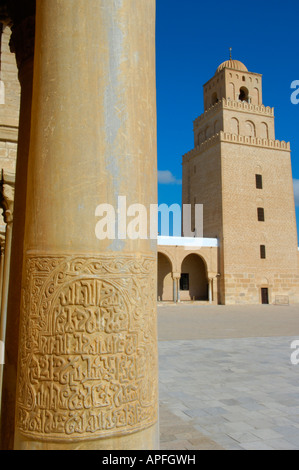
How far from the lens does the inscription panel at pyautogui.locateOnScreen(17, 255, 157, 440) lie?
51.6 inches

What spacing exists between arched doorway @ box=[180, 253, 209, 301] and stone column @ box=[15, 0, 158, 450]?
24770mm

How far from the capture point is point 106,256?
1.42 meters

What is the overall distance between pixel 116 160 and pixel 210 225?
2533cm

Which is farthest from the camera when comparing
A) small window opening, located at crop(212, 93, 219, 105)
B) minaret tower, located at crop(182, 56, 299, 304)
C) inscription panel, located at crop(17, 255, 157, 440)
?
small window opening, located at crop(212, 93, 219, 105)

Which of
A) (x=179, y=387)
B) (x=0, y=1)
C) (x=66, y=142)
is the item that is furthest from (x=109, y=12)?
(x=179, y=387)

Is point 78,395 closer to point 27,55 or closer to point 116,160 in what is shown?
point 116,160

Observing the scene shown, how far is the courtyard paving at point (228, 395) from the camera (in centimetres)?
327

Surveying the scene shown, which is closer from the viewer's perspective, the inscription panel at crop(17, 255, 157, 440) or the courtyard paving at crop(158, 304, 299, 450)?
the inscription panel at crop(17, 255, 157, 440)

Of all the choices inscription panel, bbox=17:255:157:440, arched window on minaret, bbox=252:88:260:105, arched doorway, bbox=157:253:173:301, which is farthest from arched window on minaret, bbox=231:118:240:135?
inscription panel, bbox=17:255:157:440

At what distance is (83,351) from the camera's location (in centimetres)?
133

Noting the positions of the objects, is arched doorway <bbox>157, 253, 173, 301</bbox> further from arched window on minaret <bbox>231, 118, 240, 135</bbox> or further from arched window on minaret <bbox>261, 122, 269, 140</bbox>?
arched window on minaret <bbox>261, 122, 269, 140</bbox>

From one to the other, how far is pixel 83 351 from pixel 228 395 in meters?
3.85

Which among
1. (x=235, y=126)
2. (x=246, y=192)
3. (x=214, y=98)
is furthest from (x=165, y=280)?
(x=214, y=98)

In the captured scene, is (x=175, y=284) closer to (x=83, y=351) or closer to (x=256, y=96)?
(x=256, y=96)
